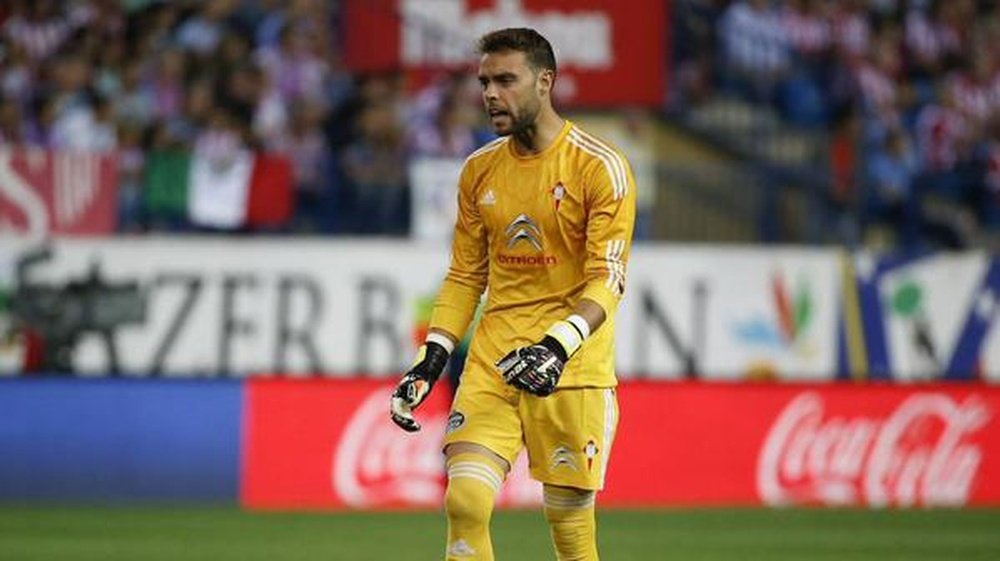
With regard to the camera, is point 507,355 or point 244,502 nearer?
point 507,355

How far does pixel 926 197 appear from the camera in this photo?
19.0 m

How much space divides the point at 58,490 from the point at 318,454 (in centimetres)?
193

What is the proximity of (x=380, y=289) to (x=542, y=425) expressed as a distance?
30.0ft

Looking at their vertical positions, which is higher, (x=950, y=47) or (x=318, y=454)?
(x=950, y=47)

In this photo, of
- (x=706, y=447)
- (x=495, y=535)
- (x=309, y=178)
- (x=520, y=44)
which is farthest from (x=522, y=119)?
(x=309, y=178)

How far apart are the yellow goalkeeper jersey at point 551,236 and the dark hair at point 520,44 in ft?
1.05

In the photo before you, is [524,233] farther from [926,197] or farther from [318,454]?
[926,197]

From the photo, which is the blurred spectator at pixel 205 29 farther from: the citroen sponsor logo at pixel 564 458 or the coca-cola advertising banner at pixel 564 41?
the citroen sponsor logo at pixel 564 458

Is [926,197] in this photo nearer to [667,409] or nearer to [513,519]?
[667,409]

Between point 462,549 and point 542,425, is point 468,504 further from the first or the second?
point 542,425

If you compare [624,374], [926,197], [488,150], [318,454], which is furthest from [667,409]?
[488,150]

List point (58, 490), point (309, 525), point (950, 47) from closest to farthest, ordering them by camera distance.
Answer: point (309, 525)
point (58, 490)
point (950, 47)

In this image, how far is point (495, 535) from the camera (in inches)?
544

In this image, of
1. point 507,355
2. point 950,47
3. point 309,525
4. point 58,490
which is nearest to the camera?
point 507,355
